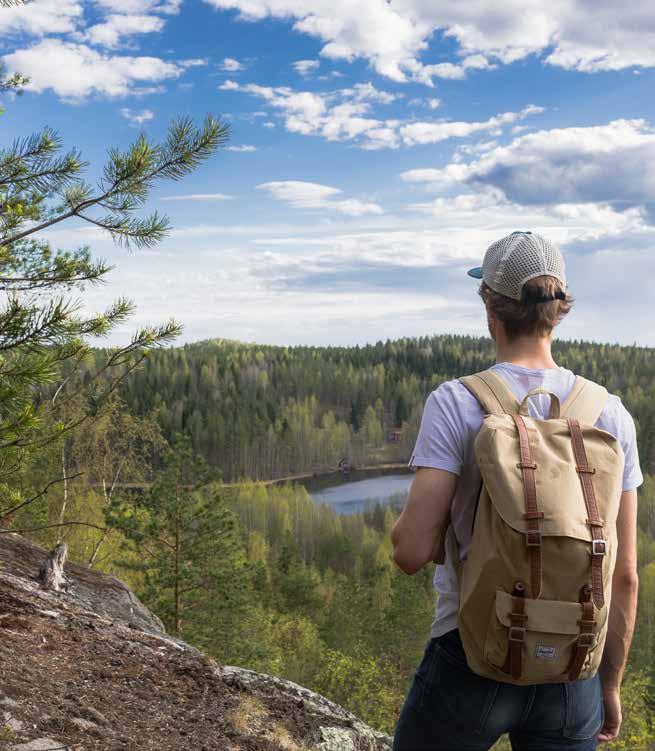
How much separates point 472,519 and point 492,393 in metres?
0.39

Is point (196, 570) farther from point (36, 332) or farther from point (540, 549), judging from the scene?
point (540, 549)

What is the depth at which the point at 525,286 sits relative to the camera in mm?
2205

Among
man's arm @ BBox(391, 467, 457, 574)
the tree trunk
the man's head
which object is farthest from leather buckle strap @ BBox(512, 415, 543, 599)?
the tree trunk

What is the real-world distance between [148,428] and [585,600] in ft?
57.2

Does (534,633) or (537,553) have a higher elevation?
(537,553)

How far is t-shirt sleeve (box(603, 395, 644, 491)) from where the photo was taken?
2.31 meters

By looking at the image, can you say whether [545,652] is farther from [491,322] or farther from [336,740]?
[336,740]

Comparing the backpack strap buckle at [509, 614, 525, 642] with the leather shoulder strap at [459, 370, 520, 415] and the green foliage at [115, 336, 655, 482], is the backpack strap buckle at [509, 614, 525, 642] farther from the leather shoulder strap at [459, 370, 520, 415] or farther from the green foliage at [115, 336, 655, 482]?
the green foliage at [115, 336, 655, 482]

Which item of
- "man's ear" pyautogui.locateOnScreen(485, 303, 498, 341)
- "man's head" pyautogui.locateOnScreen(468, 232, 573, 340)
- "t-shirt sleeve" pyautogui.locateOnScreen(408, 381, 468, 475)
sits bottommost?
"t-shirt sleeve" pyautogui.locateOnScreen(408, 381, 468, 475)

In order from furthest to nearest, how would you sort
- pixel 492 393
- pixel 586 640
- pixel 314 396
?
pixel 314 396
pixel 492 393
pixel 586 640

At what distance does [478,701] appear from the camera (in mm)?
2115

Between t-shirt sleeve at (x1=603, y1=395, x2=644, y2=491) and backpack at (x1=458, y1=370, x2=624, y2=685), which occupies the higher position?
t-shirt sleeve at (x1=603, y1=395, x2=644, y2=491)

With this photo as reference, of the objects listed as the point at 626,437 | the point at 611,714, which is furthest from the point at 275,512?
the point at 626,437

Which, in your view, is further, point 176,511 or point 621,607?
point 176,511
